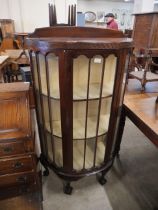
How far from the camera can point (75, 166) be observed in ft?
4.65

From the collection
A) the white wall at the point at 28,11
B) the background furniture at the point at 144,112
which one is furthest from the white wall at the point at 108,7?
the background furniture at the point at 144,112

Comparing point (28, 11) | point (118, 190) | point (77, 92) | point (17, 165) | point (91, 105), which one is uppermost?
point (28, 11)

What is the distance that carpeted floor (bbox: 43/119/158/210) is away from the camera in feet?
4.75

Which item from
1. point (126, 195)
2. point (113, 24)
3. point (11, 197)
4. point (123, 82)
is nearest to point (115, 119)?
point (123, 82)

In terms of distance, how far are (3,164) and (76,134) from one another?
1.76 ft

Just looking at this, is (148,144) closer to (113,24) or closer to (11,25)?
(113,24)

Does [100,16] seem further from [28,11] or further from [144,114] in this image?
[144,114]

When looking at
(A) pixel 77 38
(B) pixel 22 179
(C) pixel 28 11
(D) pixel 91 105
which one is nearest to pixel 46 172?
(B) pixel 22 179

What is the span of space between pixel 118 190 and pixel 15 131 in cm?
109

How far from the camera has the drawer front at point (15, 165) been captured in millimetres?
1166

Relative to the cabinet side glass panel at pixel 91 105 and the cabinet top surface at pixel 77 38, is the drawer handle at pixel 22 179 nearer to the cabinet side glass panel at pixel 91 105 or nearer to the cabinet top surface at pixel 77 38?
the cabinet side glass panel at pixel 91 105

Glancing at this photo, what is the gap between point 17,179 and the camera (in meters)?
1.26

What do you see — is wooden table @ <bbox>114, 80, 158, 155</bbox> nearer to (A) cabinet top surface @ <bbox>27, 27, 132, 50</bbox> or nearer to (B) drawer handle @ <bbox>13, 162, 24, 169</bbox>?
(A) cabinet top surface @ <bbox>27, 27, 132, 50</bbox>

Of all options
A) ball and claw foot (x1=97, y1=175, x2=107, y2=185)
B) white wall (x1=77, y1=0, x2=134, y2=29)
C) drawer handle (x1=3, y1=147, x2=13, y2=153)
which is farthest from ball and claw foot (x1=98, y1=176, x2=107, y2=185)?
white wall (x1=77, y1=0, x2=134, y2=29)
